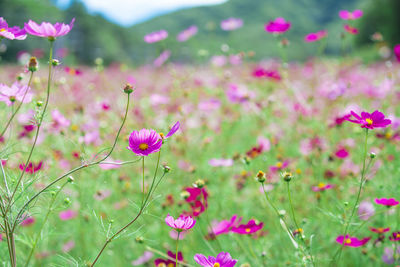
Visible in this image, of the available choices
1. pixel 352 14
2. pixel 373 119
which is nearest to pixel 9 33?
pixel 373 119

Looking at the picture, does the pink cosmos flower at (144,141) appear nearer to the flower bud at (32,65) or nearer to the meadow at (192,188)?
the meadow at (192,188)

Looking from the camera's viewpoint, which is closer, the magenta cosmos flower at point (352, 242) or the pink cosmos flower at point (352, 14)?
the magenta cosmos flower at point (352, 242)

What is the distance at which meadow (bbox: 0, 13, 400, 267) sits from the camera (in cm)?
88

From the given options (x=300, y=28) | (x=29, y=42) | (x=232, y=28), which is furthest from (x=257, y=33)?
(x=232, y=28)

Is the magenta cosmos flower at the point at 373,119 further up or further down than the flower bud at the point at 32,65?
further down

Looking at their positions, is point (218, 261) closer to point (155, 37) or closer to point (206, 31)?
point (155, 37)

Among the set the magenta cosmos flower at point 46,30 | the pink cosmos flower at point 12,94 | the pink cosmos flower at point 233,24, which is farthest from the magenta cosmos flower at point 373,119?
the pink cosmos flower at point 233,24

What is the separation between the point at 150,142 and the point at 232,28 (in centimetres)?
223

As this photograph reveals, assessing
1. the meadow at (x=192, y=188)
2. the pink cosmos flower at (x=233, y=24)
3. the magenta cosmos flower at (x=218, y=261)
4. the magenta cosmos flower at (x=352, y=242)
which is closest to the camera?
the magenta cosmos flower at (x=218, y=261)

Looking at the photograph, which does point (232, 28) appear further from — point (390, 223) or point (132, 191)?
point (390, 223)

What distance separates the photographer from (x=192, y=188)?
3.82 ft

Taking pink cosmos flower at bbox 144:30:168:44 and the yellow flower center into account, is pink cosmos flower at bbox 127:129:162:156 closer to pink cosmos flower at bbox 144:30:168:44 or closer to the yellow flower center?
the yellow flower center

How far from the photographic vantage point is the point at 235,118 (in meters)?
2.71

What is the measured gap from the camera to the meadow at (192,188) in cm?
88
